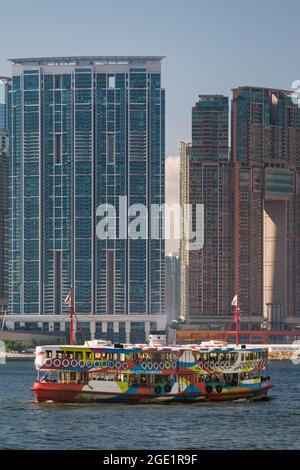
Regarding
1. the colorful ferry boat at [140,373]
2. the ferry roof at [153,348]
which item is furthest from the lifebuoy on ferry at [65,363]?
the ferry roof at [153,348]

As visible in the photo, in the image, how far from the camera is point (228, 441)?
247ft

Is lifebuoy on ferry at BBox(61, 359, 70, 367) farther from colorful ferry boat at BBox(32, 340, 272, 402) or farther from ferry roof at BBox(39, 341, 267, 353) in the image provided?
ferry roof at BBox(39, 341, 267, 353)

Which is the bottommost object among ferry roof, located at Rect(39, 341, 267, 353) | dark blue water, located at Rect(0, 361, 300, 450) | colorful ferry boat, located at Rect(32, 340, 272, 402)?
dark blue water, located at Rect(0, 361, 300, 450)

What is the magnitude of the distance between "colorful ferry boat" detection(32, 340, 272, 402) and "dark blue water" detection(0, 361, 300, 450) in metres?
1.02

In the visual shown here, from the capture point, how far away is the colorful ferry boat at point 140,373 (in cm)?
9219

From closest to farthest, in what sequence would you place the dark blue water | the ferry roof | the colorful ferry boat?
1. the dark blue water
2. the colorful ferry boat
3. the ferry roof

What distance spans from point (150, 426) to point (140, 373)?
12.8 m

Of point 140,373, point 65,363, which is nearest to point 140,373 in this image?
point 140,373

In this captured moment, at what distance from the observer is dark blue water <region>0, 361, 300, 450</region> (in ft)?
243

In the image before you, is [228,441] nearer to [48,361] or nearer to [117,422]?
[117,422]

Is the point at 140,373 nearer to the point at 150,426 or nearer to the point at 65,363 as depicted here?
the point at 65,363

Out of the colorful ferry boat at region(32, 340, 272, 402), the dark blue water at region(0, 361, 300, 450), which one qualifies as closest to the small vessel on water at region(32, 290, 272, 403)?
the colorful ferry boat at region(32, 340, 272, 402)
